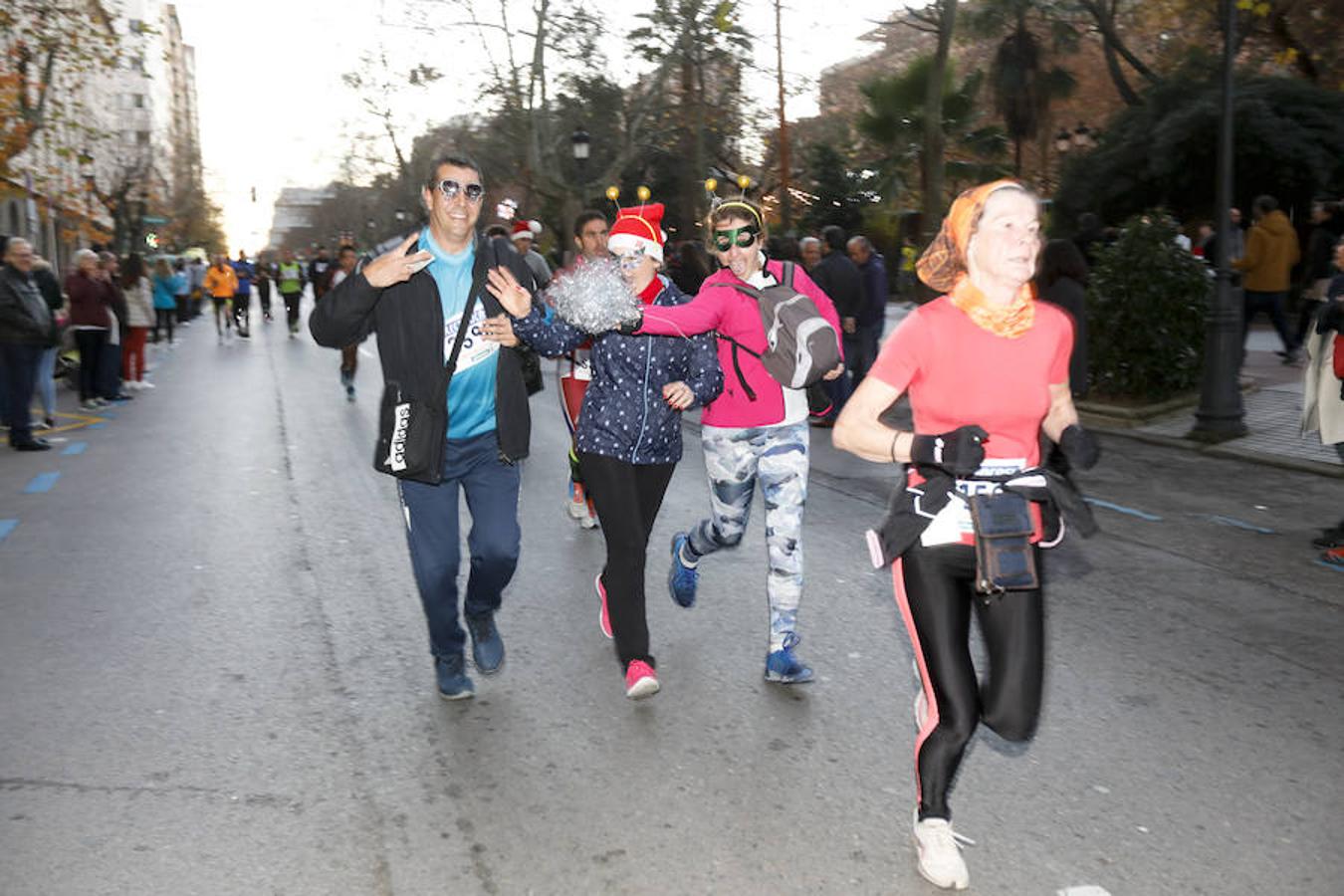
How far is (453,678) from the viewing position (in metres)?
4.67

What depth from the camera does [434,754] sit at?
420 cm

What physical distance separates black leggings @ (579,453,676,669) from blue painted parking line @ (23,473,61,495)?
257 inches

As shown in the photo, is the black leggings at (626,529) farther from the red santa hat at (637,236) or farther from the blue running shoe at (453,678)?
the red santa hat at (637,236)

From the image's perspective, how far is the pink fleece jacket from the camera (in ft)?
14.6

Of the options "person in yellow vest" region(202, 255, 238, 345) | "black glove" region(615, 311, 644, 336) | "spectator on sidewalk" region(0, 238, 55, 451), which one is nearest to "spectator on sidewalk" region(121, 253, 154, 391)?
"spectator on sidewalk" region(0, 238, 55, 451)

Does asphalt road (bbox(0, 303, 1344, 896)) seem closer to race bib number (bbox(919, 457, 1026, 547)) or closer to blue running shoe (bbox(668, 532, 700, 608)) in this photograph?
blue running shoe (bbox(668, 532, 700, 608))

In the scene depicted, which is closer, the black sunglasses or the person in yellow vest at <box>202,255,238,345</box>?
the black sunglasses

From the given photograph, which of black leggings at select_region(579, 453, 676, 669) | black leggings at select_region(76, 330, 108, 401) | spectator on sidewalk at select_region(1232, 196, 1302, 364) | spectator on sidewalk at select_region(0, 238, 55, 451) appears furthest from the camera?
black leggings at select_region(76, 330, 108, 401)

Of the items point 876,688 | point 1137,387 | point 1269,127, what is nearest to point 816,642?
point 876,688

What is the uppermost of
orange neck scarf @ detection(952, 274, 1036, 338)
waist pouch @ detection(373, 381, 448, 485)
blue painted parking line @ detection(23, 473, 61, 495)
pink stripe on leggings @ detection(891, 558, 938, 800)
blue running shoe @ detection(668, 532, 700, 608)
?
orange neck scarf @ detection(952, 274, 1036, 338)

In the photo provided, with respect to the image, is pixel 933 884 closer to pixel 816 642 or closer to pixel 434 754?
pixel 434 754

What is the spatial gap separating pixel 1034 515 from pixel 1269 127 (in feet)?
68.7

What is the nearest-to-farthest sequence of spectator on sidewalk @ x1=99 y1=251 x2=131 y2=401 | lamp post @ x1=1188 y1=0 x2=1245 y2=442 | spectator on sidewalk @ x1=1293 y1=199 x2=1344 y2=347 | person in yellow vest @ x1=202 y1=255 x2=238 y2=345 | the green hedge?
1. lamp post @ x1=1188 y1=0 x2=1245 y2=442
2. the green hedge
3. spectator on sidewalk @ x1=1293 y1=199 x2=1344 y2=347
4. spectator on sidewalk @ x1=99 y1=251 x2=131 y2=401
5. person in yellow vest @ x1=202 y1=255 x2=238 y2=345

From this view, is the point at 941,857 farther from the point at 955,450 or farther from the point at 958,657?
the point at 955,450
